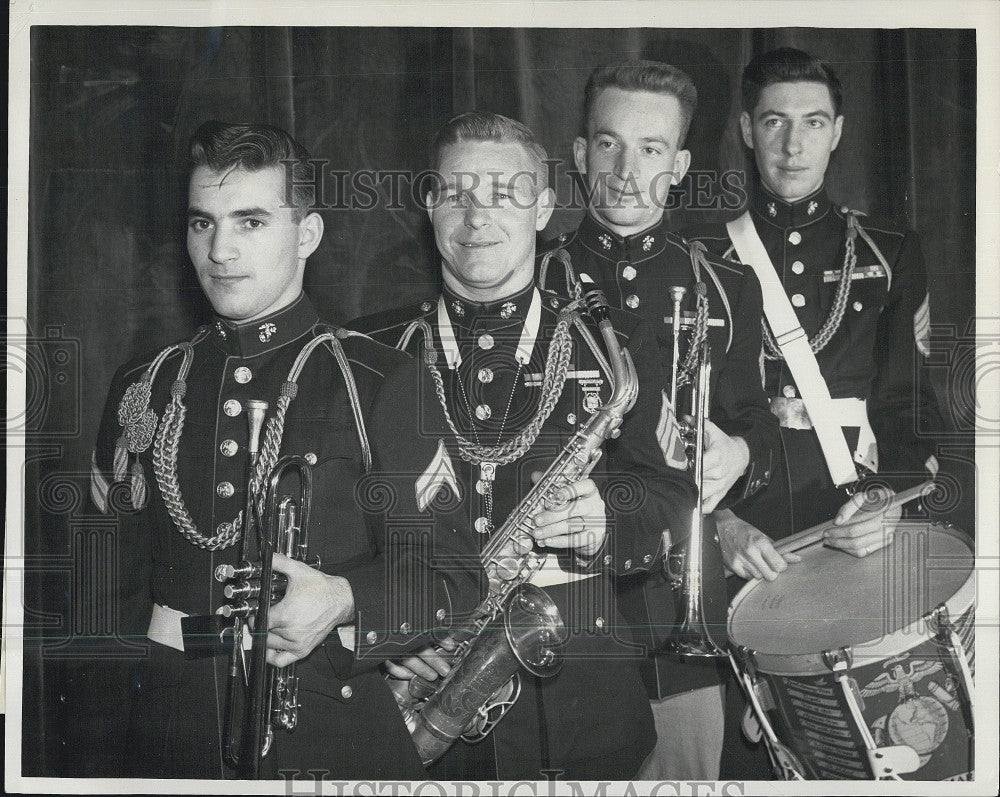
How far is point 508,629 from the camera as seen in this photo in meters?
2.37

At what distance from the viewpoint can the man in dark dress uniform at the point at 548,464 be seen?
240cm

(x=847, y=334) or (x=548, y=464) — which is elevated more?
(x=847, y=334)

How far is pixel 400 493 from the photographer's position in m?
2.42

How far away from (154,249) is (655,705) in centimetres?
167

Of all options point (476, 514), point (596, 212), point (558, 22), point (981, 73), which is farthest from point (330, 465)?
point (981, 73)

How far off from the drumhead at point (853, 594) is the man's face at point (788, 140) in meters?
0.88

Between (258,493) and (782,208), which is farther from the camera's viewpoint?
(782,208)

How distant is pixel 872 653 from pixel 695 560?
466 mm

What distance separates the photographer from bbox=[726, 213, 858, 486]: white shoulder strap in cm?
243

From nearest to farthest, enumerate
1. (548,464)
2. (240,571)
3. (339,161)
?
(240,571)
(548,464)
(339,161)

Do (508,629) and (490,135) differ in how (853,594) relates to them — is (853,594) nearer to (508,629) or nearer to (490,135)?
(508,629)

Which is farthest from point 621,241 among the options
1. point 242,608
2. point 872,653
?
point 242,608

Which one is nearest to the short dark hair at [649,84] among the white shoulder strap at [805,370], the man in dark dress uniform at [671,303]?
the man in dark dress uniform at [671,303]

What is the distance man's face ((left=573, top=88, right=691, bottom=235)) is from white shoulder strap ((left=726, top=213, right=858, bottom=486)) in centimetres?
29
